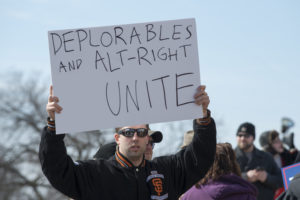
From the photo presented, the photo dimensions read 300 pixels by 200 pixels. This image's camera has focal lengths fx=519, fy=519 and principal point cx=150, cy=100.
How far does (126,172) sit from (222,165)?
131 centimetres

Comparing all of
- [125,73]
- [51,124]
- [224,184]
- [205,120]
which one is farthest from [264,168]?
[51,124]

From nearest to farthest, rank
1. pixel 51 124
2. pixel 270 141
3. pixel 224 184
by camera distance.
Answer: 1. pixel 51 124
2. pixel 224 184
3. pixel 270 141

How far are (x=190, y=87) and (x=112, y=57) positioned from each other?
23.0 inches

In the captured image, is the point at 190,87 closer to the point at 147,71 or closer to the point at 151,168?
the point at 147,71

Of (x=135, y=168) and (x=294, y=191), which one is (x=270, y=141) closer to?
(x=294, y=191)

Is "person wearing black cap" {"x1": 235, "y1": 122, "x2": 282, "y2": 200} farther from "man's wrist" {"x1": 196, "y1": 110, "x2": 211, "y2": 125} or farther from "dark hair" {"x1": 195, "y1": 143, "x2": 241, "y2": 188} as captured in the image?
"man's wrist" {"x1": 196, "y1": 110, "x2": 211, "y2": 125}

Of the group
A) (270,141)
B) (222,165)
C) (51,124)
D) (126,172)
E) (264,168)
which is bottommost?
(264,168)

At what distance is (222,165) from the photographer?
15.0 feet

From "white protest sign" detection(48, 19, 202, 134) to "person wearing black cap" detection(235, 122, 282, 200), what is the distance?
3.77m

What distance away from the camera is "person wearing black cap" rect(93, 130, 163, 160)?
4.55 m

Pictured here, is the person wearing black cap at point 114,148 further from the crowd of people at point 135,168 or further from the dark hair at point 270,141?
the dark hair at point 270,141

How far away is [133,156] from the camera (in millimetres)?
3594

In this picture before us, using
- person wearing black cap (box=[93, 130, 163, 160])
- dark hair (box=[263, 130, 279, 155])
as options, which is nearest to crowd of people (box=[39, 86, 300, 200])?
person wearing black cap (box=[93, 130, 163, 160])

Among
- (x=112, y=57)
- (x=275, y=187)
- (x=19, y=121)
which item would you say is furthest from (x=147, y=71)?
(x=19, y=121)
